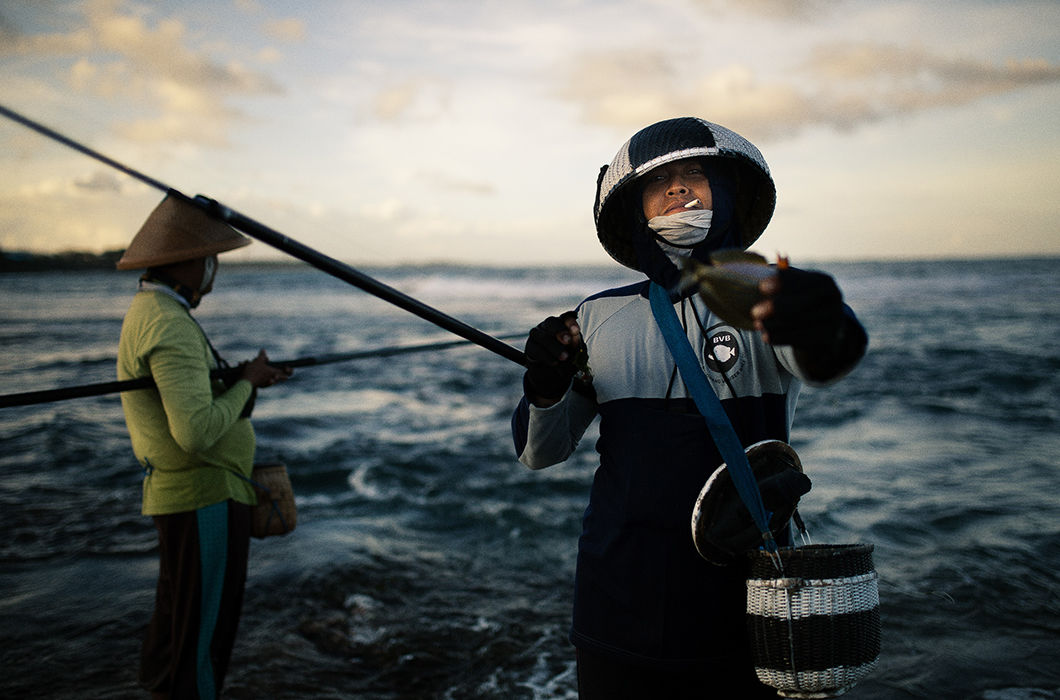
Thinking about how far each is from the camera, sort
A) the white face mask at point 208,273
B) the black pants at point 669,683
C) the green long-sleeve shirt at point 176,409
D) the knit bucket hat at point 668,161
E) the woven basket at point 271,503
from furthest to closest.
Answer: the woven basket at point 271,503
the white face mask at point 208,273
the green long-sleeve shirt at point 176,409
the knit bucket hat at point 668,161
the black pants at point 669,683

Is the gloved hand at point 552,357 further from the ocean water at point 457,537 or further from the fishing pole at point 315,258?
the ocean water at point 457,537

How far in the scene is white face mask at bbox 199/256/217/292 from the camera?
3412 millimetres

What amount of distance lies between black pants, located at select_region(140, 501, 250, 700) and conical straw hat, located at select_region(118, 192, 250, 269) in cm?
115

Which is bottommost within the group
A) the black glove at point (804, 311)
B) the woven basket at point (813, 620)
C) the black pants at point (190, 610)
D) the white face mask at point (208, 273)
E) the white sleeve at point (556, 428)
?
the black pants at point (190, 610)

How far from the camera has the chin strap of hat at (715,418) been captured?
6.00 ft

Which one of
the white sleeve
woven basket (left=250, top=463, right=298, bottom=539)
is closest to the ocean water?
woven basket (left=250, top=463, right=298, bottom=539)

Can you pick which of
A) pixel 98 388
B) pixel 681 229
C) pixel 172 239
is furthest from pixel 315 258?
pixel 172 239

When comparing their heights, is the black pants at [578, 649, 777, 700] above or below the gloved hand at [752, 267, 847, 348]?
below

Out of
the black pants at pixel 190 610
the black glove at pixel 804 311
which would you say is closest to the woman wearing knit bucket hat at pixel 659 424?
the black glove at pixel 804 311

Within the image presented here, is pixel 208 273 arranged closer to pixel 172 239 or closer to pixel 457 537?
pixel 172 239

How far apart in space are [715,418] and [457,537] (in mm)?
4877

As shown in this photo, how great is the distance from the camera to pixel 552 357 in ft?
6.16

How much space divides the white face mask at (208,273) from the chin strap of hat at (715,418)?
235 centimetres

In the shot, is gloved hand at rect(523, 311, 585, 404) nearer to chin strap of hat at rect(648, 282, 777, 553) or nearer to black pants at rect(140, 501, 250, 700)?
chin strap of hat at rect(648, 282, 777, 553)
